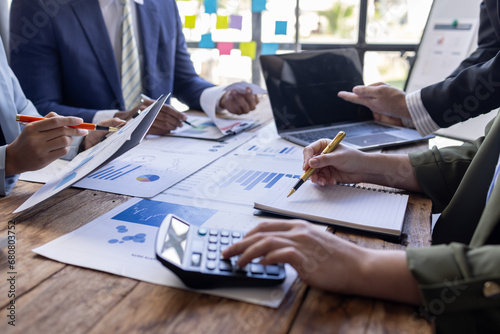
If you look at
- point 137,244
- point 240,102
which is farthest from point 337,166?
point 240,102

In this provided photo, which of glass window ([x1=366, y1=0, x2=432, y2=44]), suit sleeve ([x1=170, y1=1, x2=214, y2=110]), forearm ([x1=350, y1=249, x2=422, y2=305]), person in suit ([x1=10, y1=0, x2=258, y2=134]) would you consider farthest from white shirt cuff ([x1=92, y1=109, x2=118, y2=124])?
glass window ([x1=366, y1=0, x2=432, y2=44])

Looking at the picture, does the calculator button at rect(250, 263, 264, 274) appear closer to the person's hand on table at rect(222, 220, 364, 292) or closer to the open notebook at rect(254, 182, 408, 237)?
the person's hand on table at rect(222, 220, 364, 292)

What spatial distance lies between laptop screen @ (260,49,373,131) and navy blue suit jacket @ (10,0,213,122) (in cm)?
54

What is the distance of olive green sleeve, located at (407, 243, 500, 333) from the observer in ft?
1.69

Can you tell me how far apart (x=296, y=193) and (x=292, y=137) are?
50cm

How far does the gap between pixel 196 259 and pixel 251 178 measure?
440mm

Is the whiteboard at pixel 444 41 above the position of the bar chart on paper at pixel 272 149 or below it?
above

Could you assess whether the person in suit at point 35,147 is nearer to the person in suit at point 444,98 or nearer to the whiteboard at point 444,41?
the person in suit at point 444,98

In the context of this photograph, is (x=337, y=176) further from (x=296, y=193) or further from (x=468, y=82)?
(x=468, y=82)

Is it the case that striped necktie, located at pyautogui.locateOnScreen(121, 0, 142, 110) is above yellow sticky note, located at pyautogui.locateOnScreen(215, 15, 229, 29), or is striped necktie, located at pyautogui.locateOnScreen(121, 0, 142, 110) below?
below

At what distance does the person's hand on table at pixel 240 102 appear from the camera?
164 centimetres

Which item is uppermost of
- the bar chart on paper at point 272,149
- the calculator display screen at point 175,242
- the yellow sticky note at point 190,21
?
the yellow sticky note at point 190,21

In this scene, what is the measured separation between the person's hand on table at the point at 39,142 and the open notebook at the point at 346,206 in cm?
47

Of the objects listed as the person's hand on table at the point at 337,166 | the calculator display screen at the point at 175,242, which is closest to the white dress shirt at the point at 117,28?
the person's hand on table at the point at 337,166
